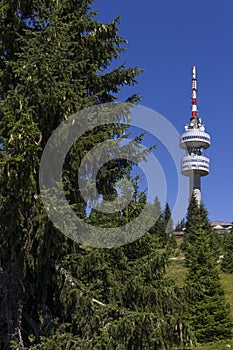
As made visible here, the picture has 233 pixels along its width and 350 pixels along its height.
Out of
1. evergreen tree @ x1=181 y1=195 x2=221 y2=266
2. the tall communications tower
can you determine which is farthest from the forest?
the tall communications tower

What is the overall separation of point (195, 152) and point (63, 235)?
97306mm

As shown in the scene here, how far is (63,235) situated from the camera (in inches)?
321

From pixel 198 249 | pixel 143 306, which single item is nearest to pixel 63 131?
pixel 143 306

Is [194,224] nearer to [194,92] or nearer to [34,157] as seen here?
[194,92]

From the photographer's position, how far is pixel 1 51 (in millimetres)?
10344

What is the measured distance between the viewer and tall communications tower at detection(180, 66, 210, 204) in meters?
99.4

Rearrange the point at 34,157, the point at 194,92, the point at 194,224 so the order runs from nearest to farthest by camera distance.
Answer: the point at 34,157, the point at 194,224, the point at 194,92

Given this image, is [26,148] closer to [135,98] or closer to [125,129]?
[125,129]

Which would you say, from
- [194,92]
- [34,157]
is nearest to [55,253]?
[34,157]

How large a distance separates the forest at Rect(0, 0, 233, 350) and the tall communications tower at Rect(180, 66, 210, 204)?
89.2m

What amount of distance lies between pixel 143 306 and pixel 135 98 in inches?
174

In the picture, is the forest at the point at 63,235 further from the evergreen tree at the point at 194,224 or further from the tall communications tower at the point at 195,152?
the tall communications tower at the point at 195,152

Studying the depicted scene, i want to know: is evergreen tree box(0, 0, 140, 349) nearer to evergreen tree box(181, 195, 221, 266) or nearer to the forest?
the forest

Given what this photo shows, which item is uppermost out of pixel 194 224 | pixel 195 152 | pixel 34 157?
pixel 195 152
